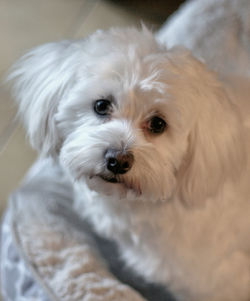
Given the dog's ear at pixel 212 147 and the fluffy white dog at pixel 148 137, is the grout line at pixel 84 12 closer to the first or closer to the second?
the fluffy white dog at pixel 148 137

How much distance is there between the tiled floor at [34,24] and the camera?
1.71 meters

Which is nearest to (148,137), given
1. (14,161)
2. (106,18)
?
(14,161)

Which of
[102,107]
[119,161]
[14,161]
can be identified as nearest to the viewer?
[119,161]

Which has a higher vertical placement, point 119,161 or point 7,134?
point 119,161

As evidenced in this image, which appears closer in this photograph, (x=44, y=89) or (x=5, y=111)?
(x=44, y=89)

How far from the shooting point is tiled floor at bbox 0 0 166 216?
5.63 ft

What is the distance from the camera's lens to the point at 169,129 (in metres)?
0.91

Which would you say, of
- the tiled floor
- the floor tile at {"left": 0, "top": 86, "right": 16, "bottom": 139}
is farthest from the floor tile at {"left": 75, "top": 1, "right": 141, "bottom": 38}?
the floor tile at {"left": 0, "top": 86, "right": 16, "bottom": 139}

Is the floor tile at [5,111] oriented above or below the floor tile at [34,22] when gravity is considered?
below

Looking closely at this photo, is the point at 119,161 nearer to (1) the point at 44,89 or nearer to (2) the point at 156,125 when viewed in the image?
(2) the point at 156,125

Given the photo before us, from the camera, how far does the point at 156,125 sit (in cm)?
91

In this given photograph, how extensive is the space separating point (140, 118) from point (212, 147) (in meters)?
0.17

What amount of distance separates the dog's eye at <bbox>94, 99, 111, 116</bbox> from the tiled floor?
2.72 ft

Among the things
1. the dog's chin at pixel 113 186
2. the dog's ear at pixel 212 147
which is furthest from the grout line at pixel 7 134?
the dog's ear at pixel 212 147
